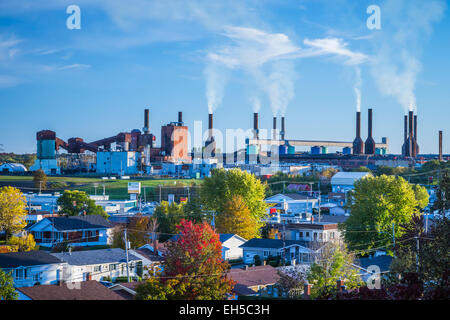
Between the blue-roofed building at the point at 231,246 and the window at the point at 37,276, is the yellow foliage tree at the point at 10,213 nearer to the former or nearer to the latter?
the blue-roofed building at the point at 231,246

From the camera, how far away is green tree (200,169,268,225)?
52.7m

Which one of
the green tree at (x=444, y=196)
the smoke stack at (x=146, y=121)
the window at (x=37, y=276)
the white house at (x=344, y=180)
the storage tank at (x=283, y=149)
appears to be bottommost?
the window at (x=37, y=276)

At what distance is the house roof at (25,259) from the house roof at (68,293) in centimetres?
723

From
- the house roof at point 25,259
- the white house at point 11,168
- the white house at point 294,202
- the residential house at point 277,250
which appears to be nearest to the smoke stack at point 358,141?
the white house at point 294,202

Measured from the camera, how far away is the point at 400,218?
41625 millimetres

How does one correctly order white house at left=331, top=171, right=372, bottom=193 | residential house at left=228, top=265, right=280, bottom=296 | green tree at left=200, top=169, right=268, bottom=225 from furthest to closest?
→ white house at left=331, top=171, right=372, bottom=193 → green tree at left=200, top=169, right=268, bottom=225 → residential house at left=228, top=265, right=280, bottom=296

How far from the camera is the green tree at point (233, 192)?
5269 cm

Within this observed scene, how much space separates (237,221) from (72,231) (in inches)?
523

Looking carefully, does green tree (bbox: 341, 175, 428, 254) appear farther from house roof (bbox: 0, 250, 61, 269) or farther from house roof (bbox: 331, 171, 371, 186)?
house roof (bbox: 331, 171, 371, 186)

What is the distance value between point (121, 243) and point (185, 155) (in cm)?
8398

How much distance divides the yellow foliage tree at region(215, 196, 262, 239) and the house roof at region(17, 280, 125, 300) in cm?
2296

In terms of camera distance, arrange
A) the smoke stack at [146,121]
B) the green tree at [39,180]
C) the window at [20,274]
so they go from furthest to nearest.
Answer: the smoke stack at [146,121] < the green tree at [39,180] < the window at [20,274]

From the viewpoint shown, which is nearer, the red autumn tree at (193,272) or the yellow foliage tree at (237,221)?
the red autumn tree at (193,272)

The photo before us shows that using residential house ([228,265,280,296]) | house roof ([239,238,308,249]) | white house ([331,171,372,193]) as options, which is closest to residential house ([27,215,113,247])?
house roof ([239,238,308,249])
